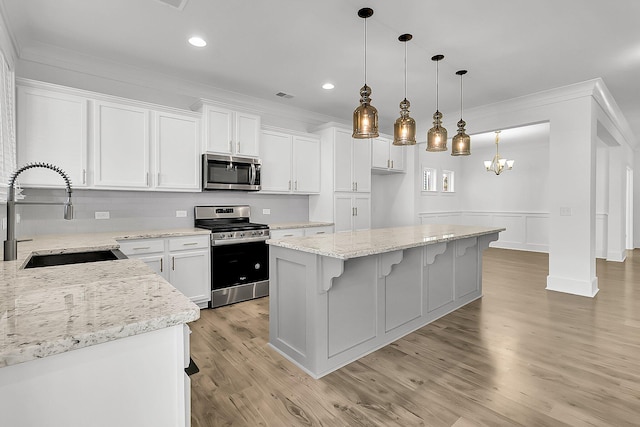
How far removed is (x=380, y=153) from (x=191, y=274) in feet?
11.9

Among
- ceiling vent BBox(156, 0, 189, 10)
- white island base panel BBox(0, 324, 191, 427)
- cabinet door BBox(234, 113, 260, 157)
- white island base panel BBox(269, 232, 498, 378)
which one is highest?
ceiling vent BBox(156, 0, 189, 10)

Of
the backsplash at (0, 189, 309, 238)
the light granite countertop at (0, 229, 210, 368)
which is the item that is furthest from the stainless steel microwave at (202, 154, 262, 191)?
the light granite countertop at (0, 229, 210, 368)

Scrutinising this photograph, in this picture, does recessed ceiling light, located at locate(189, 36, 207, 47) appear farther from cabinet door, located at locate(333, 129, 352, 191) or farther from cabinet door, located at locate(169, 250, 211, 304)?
cabinet door, located at locate(333, 129, 352, 191)

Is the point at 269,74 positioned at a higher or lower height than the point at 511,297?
higher

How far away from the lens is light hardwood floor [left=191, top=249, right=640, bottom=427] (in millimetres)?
1820

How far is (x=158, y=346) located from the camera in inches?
33.0

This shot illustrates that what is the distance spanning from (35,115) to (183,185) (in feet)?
4.53

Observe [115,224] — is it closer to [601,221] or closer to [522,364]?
[522,364]

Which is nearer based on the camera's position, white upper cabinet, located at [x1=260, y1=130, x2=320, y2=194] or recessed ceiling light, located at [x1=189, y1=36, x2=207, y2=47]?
recessed ceiling light, located at [x1=189, y1=36, x2=207, y2=47]

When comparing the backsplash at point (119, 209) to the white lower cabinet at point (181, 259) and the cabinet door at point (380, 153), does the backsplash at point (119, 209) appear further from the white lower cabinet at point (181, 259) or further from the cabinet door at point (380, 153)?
the cabinet door at point (380, 153)

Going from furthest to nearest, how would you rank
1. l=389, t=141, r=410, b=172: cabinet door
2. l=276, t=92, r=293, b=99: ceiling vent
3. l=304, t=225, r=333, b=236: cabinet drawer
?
1. l=389, t=141, r=410, b=172: cabinet door
2. l=304, t=225, r=333, b=236: cabinet drawer
3. l=276, t=92, r=293, b=99: ceiling vent

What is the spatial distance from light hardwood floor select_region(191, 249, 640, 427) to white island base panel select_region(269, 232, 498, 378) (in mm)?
106

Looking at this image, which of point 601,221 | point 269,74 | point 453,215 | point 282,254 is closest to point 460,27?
point 269,74

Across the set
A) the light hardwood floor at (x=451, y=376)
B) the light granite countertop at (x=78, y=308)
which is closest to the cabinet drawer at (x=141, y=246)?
the light hardwood floor at (x=451, y=376)
